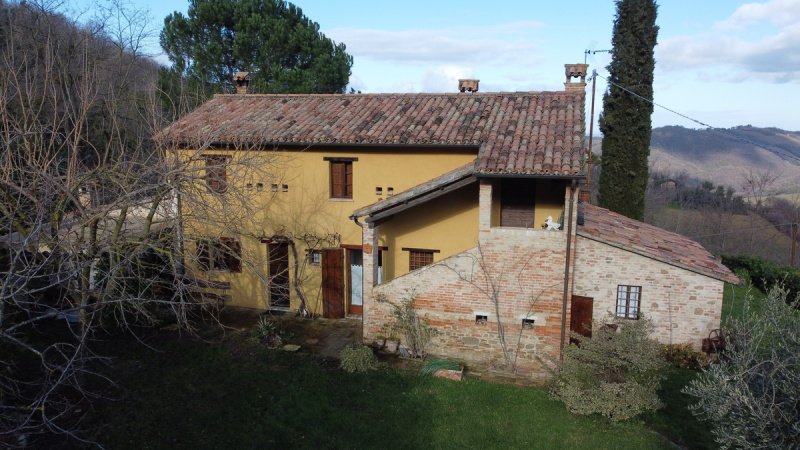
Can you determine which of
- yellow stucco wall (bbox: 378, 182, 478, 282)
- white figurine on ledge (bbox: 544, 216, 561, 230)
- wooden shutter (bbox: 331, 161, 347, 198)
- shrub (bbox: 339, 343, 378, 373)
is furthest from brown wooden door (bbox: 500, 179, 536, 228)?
shrub (bbox: 339, 343, 378, 373)

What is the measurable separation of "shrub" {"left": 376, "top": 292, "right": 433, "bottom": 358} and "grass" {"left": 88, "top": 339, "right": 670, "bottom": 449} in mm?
954

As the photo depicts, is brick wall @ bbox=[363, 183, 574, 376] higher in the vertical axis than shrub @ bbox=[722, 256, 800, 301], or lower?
higher

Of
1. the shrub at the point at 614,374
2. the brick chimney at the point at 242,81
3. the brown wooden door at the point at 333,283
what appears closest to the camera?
the shrub at the point at 614,374

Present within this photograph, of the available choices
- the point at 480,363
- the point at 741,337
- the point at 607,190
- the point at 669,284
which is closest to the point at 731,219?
the point at 607,190

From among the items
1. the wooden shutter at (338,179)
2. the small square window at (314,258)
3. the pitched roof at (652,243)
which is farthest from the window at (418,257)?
the pitched roof at (652,243)

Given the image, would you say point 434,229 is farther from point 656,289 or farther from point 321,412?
point 321,412

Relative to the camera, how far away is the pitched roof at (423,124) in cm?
1134

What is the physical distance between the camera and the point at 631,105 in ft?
68.5

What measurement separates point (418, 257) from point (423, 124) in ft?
11.6

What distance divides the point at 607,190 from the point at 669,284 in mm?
Answer: 10783

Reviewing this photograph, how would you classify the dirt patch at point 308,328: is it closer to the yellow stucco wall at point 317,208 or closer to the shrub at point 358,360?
the yellow stucco wall at point 317,208

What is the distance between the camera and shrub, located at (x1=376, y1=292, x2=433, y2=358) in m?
11.7

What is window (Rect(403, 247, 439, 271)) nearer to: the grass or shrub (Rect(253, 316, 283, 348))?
the grass

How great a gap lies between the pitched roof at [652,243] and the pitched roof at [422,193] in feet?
9.37
